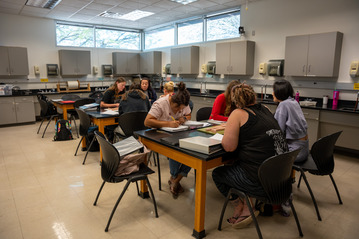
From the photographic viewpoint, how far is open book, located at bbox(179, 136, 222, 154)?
1915 mm

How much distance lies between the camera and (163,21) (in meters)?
7.67

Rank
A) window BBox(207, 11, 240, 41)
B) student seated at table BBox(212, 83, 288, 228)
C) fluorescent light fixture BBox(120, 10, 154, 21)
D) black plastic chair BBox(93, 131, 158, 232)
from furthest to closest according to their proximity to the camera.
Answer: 1. fluorescent light fixture BBox(120, 10, 154, 21)
2. window BBox(207, 11, 240, 41)
3. black plastic chair BBox(93, 131, 158, 232)
4. student seated at table BBox(212, 83, 288, 228)

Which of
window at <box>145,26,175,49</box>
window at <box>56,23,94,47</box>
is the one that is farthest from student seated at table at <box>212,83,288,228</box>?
window at <box>56,23,94,47</box>

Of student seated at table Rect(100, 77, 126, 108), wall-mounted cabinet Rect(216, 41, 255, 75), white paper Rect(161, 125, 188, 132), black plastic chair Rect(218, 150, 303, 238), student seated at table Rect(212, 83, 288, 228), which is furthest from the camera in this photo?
wall-mounted cabinet Rect(216, 41, 255, 75)

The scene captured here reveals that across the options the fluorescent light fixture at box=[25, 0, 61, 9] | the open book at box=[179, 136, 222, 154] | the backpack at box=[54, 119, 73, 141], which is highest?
the fluorescent light fixture at box=[25, 0, 61, 9]

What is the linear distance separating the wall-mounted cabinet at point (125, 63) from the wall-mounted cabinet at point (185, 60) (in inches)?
76.9

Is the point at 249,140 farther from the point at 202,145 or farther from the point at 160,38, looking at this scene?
the point at 160,38

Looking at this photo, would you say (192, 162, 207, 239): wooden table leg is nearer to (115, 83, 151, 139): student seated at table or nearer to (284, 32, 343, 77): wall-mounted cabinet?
(115, 83, 151, 139): student seated at table

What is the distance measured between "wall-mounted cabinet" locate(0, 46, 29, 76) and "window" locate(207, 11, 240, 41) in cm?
490

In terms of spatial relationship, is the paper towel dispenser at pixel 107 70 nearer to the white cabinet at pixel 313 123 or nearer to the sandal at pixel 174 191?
the white cabinet at pixel 313 123

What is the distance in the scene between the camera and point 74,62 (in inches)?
293

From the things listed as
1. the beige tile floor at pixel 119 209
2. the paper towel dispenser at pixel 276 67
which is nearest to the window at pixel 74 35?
the beige tile floor at pixel 119 209

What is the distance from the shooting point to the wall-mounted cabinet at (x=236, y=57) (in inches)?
217

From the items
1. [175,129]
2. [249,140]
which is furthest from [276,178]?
[175,129]
